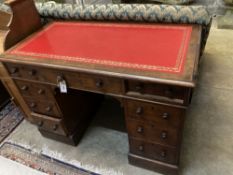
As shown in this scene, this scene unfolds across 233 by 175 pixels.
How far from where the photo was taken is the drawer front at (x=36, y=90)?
1314mm

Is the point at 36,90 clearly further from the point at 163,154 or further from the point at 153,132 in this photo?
the point at 163,154

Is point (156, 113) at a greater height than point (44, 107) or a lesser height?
greater

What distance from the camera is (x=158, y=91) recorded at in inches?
38.4

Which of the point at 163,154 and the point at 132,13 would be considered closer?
the point at 163,154

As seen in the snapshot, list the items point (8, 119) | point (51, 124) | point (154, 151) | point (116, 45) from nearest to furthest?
point (116, 45) < point (154, 151) < point (51, 124) < point (8, 119)

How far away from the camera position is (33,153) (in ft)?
5.36

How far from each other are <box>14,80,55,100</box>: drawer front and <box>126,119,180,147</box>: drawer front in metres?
0.55

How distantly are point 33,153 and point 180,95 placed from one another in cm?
129

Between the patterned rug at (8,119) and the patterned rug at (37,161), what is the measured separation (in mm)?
149

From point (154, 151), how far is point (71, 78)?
0.69 meters

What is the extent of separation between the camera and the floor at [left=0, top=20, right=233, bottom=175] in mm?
1424

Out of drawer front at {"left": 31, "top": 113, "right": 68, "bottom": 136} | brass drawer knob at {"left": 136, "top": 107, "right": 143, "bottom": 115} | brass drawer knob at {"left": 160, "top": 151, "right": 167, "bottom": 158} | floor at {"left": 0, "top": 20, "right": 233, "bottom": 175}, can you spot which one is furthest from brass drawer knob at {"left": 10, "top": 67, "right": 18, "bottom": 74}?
brass drawer knob at {"left": 160, "top": 151, "right": 167, "bottom": 158}

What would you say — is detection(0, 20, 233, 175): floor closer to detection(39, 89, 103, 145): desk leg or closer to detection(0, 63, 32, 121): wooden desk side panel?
detection(39, 89, 103, 145): desk leg

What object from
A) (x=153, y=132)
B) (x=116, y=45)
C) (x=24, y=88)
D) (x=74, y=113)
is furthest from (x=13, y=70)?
(x=153, y=132)
